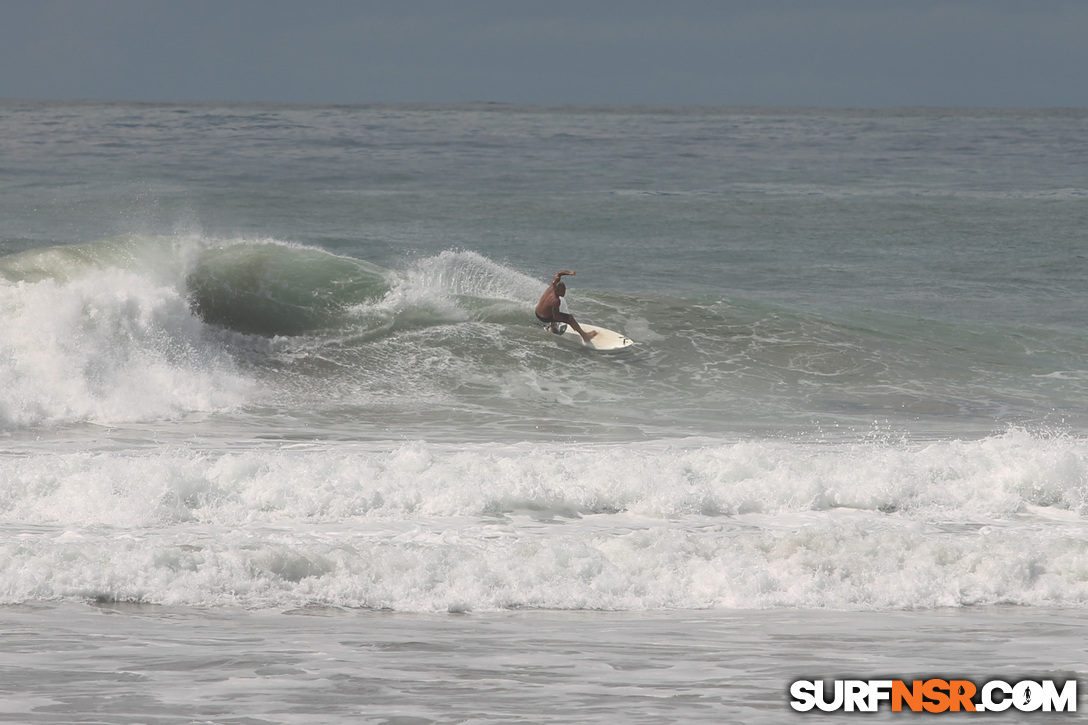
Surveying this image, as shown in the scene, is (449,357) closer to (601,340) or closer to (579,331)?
(579,331)

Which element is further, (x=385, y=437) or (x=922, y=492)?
(x=385, y=437)

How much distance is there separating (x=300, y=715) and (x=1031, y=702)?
10.1ft

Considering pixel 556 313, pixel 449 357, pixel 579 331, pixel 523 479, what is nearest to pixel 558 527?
pixel 523 479

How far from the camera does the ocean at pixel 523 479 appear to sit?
17.1 feet

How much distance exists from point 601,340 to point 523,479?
705cm

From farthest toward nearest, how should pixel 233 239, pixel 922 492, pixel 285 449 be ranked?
pixel 233 239
pixel 285 449
pixel 922 492

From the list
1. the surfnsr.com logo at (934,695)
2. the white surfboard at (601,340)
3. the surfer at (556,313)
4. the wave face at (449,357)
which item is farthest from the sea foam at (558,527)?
the surfer at (556,313)

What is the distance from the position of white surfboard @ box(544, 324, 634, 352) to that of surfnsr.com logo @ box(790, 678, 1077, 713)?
1050cm

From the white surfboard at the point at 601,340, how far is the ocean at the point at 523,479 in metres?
0.23

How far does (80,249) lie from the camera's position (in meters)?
15.7

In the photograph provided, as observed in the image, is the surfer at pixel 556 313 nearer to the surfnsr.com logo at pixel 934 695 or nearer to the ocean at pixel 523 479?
the ocean at pixel 523 479

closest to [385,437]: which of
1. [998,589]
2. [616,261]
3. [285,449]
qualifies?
[285,449]

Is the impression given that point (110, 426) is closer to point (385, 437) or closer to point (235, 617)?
point (385, 437)

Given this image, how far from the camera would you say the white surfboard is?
15344 mm
